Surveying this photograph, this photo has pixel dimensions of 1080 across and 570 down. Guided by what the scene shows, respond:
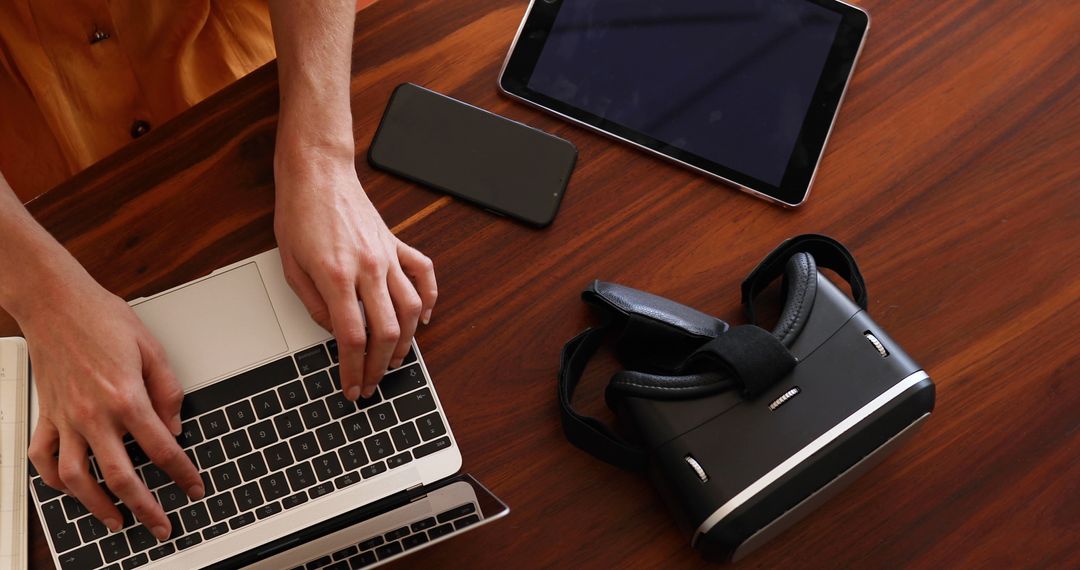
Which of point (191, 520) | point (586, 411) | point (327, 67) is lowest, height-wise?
point (191, 520)

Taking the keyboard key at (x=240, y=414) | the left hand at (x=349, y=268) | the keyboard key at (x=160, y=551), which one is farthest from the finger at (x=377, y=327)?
the keyboard key at (x=160, y=551)

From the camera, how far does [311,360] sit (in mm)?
762

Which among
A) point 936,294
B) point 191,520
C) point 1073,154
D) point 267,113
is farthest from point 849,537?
point 267,113

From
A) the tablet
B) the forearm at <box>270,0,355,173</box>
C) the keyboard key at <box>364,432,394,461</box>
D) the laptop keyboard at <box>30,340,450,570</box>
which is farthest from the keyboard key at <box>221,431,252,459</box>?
the tablet

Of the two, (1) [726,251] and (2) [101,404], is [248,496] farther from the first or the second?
(1) [726,251]

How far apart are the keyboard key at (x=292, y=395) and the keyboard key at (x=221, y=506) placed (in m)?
0.09

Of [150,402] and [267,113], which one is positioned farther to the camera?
[267,113]

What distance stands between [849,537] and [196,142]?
724mm

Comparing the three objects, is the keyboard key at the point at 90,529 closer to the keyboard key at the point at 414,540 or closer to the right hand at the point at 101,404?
the right hand at the point at 101,404

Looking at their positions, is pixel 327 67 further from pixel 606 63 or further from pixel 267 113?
pixel 606 63

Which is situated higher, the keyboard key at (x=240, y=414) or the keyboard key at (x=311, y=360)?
the keyboard key at (x=311, y=360)

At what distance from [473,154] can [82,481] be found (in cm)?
44

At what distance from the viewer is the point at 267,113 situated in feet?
2.80

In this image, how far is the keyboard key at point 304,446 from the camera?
744mm
